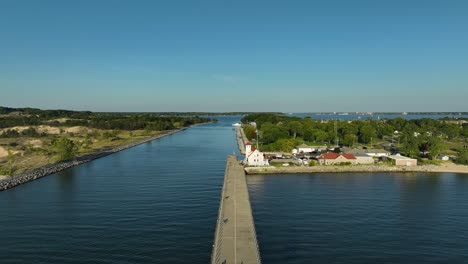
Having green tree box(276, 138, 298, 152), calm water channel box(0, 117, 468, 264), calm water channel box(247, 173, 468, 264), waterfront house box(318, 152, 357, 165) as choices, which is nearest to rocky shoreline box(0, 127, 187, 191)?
calm water channel box(0, 117, 468, 264)

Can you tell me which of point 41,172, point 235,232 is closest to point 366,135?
point 41,172

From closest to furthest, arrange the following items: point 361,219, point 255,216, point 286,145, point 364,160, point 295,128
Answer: point 361,219 < point 255,216 < point 364,160 < point 286,145 < point 295,128

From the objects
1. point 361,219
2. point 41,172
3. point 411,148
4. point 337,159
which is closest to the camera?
point 361,219

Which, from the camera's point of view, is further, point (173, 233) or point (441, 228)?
point (441, 228)

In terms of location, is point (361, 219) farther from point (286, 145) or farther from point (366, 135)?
point (366, 135)

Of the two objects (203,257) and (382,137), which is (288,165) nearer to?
(203,257)

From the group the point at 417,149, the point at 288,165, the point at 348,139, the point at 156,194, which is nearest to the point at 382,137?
the point at 348,139
